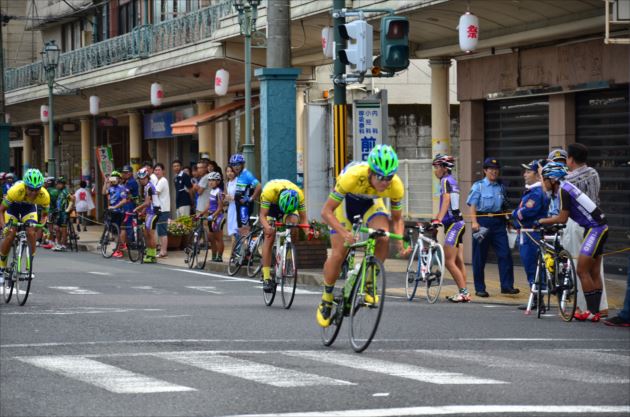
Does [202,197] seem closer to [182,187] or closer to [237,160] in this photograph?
[182,187]

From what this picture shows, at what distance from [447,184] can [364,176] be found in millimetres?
5559

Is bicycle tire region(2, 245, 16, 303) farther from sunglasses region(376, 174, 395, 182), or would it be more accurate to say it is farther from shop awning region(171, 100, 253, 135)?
shop awning region(171, 100, 253, 135)

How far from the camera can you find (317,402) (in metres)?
8.91

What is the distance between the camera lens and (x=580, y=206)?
575 inches

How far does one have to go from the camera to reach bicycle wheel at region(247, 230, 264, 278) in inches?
824

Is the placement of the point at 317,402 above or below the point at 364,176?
below

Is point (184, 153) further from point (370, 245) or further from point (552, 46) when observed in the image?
point (370, 245)

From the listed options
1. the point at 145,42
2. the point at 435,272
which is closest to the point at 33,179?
the point at 435,272

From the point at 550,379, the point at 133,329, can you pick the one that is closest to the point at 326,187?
the point at 133,329

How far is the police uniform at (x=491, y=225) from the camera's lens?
1789 cm

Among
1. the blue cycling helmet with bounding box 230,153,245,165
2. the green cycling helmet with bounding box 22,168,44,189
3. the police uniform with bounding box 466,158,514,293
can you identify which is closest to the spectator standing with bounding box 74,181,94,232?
the blue cycling helmet with bounding box 230,153,245,165

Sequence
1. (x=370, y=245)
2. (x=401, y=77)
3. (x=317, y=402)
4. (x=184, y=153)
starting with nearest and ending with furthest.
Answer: (x=317, y=402)
(x=370, y=245)
(x=401, y=77)
(x=184, y=153)

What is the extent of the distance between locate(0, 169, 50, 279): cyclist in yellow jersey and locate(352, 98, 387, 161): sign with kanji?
5.19 meters

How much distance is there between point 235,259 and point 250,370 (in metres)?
12.3
